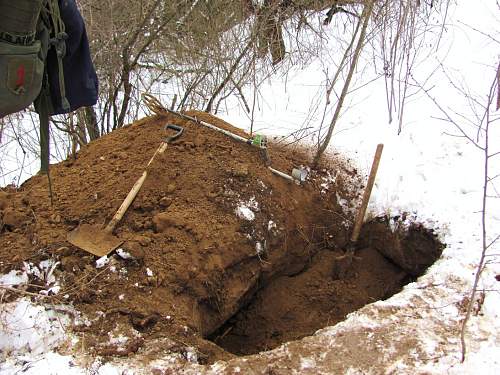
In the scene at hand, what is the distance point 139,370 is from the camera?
7.51ft

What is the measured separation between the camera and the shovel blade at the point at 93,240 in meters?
2.81

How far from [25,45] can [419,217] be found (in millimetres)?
2836

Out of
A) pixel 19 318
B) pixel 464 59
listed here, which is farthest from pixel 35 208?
pixel 464 59

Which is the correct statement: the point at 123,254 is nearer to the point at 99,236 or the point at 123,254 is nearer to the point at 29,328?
the point at 99,236

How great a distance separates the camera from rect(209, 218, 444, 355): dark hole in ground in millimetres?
3324

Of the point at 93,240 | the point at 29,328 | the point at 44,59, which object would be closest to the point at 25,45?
the point at 44,59

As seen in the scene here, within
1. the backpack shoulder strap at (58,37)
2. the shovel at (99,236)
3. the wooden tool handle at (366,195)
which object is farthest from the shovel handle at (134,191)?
the wooden tool handle at (366,195)

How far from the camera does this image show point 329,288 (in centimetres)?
351

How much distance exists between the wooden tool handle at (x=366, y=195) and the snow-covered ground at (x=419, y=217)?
274 mm

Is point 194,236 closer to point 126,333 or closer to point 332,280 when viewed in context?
point 126,333

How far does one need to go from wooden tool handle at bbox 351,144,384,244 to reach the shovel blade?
1.72m

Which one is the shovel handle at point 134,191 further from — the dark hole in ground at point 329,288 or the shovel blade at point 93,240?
the dark hole in ground at point 329,288

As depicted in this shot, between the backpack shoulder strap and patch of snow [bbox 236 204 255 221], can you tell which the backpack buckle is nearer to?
the backpack shoulder strap

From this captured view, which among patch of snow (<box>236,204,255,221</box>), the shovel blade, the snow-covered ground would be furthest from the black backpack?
patch of snow (<box>236,204,255,221</box>)
